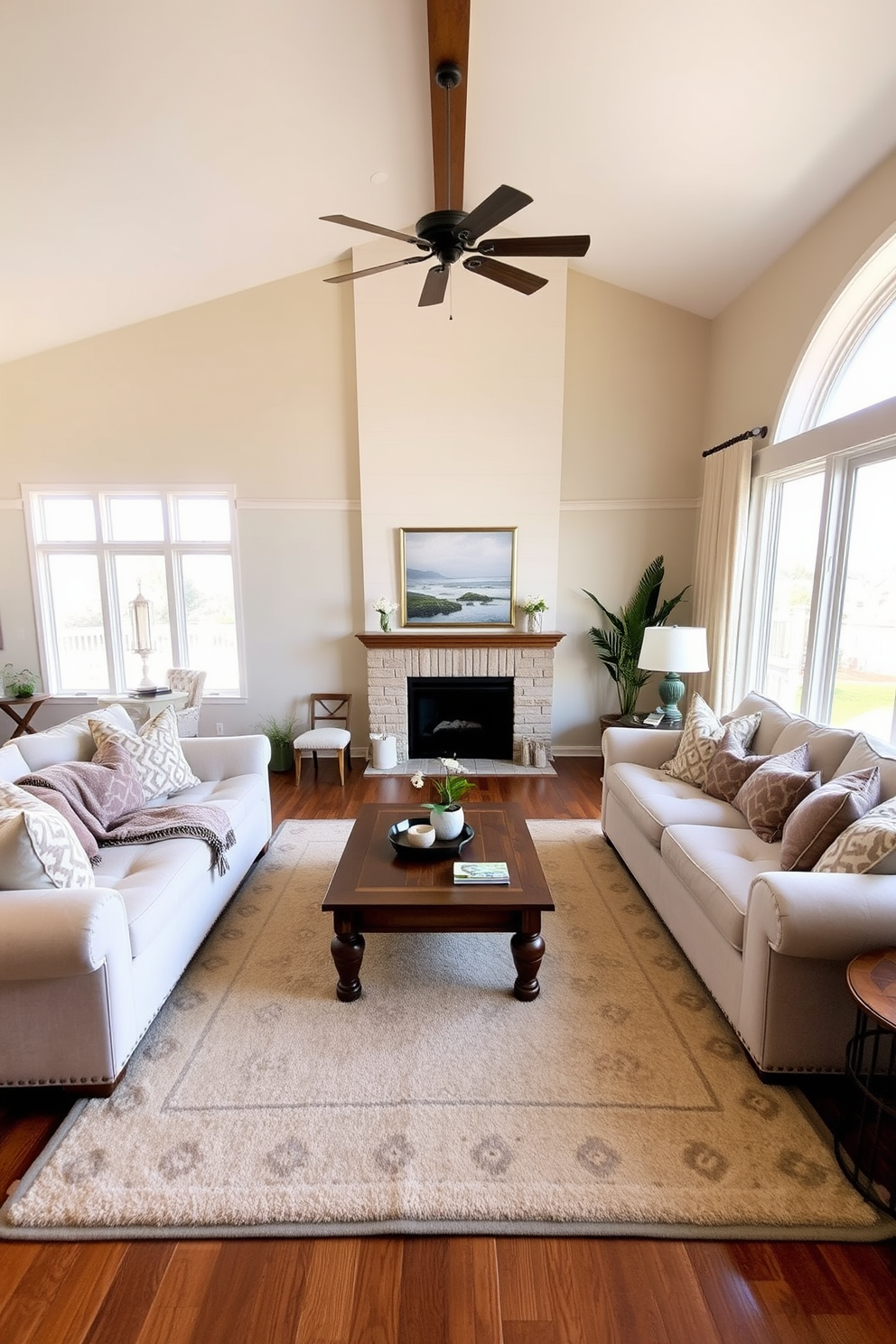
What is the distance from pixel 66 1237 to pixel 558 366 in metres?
5.62

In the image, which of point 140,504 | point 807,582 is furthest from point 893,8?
point 140,504

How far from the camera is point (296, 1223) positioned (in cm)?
153

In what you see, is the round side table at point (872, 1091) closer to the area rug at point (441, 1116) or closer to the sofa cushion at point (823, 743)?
the area rug at point (441, 1116)

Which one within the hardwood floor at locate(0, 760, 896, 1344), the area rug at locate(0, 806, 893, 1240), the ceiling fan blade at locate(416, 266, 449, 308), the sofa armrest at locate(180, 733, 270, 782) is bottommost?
the hardwood floor at locate(0, 760, 896, 1344)

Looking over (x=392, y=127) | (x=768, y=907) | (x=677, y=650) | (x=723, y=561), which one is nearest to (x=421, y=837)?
(x=768, y=907)

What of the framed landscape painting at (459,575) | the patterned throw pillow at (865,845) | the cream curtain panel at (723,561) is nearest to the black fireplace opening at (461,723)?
the framed landscape painting at (459,575)

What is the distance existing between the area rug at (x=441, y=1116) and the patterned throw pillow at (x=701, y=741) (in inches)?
39.5

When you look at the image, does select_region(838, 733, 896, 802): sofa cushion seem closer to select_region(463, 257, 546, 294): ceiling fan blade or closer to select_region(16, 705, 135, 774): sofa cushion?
select_region(463, 257, 546, 294): ceiling fan blade

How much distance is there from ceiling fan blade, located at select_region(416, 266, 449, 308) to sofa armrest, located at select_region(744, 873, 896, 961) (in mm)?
2832

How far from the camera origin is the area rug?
5.07 feet

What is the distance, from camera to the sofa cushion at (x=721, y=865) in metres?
2.12

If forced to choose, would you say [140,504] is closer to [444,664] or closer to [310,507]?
[310,507]

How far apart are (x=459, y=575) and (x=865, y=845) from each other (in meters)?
3.86

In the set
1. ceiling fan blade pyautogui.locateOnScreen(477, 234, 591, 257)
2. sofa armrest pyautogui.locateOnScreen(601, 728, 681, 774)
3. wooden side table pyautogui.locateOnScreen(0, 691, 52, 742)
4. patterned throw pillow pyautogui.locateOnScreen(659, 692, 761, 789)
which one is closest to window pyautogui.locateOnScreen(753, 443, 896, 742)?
patterned throw pillow pyautogui.locateOnScreen(659, 692, 761, 789)
